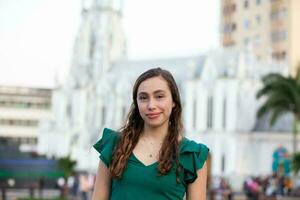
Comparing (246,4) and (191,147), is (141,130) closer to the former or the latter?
(191,147)

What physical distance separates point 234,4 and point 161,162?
3154 inches

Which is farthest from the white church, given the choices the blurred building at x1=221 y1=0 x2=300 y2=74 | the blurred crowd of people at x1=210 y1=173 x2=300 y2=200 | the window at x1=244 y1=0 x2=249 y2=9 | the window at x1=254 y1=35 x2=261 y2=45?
the blurred crowd of people at x1=210 y1=173 x2=300 y2=200

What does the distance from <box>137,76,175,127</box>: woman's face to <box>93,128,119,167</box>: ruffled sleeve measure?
154 mm

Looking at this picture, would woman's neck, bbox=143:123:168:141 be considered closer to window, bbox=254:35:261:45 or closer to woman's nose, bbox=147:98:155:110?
woman's nose, bbox=147:98:155:110

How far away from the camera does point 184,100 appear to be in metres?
67.6

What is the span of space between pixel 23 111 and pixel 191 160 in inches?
3772

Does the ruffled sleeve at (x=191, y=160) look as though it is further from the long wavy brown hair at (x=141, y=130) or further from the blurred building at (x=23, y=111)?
the blurred building at (x=23, y=111)

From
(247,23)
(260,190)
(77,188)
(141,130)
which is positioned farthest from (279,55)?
(141,130)

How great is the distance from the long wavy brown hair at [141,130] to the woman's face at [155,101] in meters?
0.03

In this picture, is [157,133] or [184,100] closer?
[157,133]

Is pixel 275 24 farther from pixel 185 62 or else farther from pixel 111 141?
pixel 111 141

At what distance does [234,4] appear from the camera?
82250mm

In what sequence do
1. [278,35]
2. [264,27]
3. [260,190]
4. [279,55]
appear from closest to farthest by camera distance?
[260,190] → [278,35] → [279,55] → [264,27]

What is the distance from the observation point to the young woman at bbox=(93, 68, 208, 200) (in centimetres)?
327
